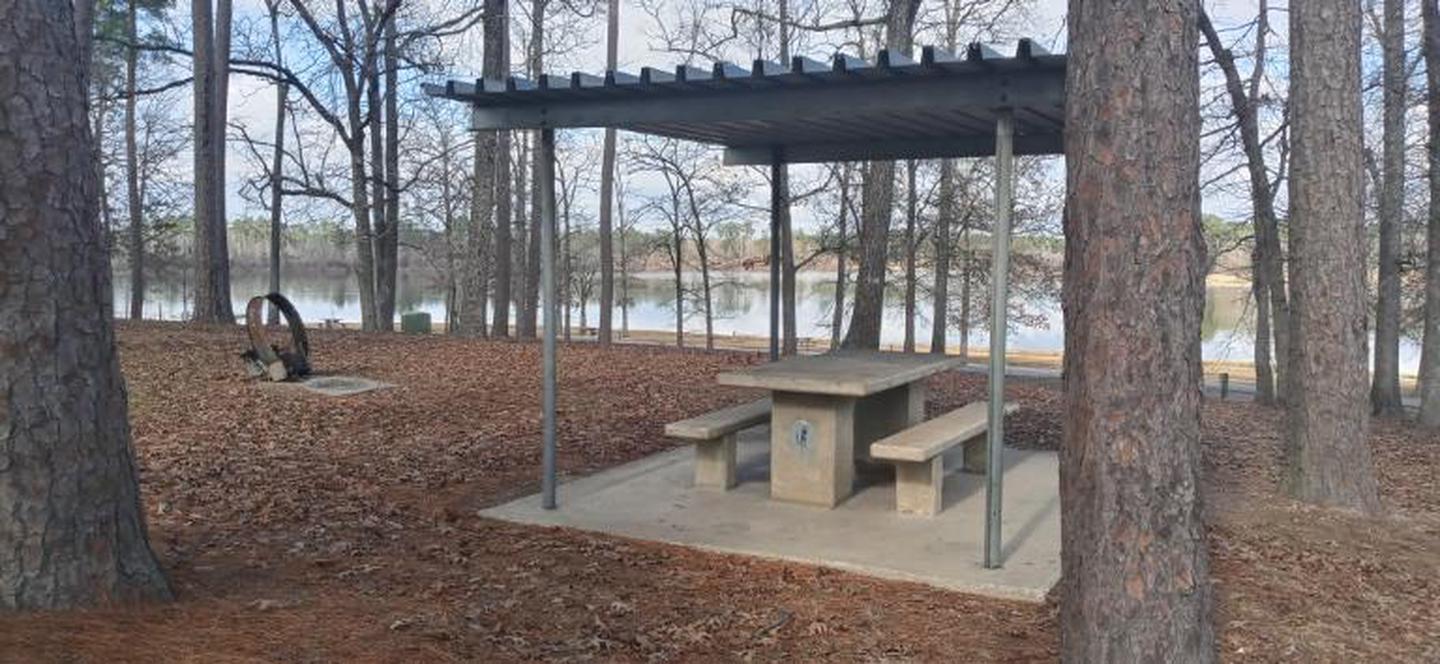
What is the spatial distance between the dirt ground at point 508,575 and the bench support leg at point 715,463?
3.20ft

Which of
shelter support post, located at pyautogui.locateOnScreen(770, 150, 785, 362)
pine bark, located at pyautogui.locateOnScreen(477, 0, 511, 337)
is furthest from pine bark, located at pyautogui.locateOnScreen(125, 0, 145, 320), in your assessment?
shelter support post, located at pyautogui.locateOnScreen(770, 150, 785, 362)

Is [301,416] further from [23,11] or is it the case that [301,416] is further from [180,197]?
[180,197]

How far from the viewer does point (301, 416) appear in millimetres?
7770

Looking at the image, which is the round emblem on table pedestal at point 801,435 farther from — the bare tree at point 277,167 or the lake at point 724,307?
the lake at point 724,307

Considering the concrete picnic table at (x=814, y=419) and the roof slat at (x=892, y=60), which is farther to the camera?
the concrete picnic table at (x=814, y=419)

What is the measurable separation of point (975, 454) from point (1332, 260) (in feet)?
7.73

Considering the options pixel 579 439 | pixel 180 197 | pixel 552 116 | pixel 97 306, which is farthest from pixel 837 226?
pixel 97 306

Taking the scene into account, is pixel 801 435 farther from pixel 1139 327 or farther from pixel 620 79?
pixel 1139 327

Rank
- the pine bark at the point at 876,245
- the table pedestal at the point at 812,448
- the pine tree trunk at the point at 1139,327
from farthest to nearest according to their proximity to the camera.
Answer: the pine bark at the point at 876,245
the table pedestal at the point at 812,448
the pine tree trunk at the point at 1139,327

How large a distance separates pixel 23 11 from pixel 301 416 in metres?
4.98

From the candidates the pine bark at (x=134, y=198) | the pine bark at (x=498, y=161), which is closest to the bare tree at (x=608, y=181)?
the pine bark at (x=498, y=161)

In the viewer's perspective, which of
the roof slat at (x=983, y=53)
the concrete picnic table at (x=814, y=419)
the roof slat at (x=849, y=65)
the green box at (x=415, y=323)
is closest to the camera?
the roof slat at (x=983, y=53)

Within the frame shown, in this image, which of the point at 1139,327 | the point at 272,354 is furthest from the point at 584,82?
the point at 272,354

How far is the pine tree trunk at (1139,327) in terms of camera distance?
2539 mm
